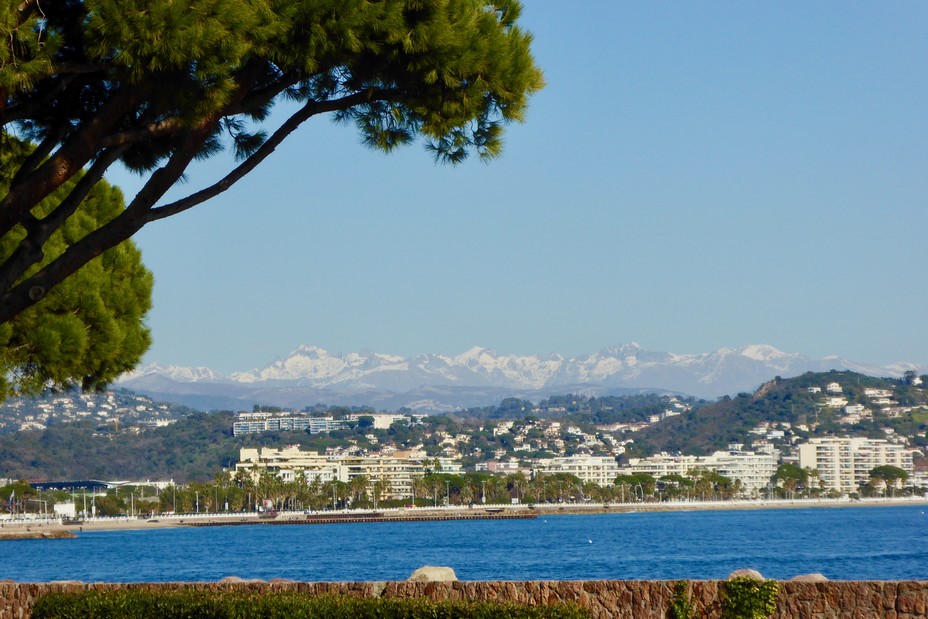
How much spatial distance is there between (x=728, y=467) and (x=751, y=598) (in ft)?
609

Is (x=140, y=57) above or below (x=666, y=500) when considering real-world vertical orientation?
above

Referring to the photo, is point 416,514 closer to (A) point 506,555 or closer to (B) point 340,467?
(B) point 340,467

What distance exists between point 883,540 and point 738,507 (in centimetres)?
8911

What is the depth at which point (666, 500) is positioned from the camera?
16775 centimetres

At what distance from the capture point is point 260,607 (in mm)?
10633

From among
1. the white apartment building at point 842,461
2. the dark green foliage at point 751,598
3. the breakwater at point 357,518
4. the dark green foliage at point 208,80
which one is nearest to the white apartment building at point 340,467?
the breakwater at point 357,518

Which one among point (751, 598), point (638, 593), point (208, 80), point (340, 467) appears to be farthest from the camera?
point (340, 467)

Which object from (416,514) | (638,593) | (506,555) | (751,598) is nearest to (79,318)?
(638,593)

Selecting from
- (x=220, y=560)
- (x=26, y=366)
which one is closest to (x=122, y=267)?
(x=26, y=366)

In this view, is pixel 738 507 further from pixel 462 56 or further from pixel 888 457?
pixel 462 56

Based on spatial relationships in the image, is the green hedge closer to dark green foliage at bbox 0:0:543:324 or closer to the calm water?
dark green foliage at bbox 0:0:543:324

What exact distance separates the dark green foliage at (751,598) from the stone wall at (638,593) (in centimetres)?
8

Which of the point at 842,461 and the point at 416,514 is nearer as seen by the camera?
the point at 416,514

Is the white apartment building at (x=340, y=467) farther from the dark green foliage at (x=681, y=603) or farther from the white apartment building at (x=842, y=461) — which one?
the dark green foliage at (x=681, y=603)
